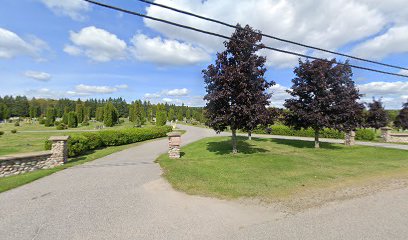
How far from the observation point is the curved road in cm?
404

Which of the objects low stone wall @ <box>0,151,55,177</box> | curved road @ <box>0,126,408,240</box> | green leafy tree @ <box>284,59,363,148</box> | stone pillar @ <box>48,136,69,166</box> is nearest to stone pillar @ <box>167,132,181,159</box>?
stone pillar @ <box>48,136,69,166</box>

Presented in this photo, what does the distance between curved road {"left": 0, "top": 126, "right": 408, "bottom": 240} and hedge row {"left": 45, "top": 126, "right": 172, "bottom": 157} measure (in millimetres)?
6583

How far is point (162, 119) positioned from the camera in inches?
1380

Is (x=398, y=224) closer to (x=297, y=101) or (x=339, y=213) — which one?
(x=339, y=213)

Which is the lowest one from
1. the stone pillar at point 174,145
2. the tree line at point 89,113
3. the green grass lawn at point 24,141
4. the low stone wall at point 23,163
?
the green grass lawn at point 24,141

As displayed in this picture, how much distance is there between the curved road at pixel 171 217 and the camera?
404cm

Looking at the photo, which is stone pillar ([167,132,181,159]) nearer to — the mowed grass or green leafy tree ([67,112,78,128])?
the mowed grass

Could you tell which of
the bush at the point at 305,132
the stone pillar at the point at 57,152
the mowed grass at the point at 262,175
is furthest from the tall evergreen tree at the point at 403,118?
the stone pillar at the point at 57,152

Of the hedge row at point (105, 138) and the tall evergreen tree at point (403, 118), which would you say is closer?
the hedge row at point (105, 138)

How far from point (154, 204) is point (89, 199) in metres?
1.78

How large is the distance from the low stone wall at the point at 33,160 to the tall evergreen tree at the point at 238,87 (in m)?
7.17

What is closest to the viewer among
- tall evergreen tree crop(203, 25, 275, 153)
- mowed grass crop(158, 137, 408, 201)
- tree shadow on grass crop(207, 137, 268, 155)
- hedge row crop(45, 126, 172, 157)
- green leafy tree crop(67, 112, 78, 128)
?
mowed grass crop(158, 137, 408, 201)

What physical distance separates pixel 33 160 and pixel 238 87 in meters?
9.76

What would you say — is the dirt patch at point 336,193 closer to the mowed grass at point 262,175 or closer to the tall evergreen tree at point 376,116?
the mowed grass at point 262,175
